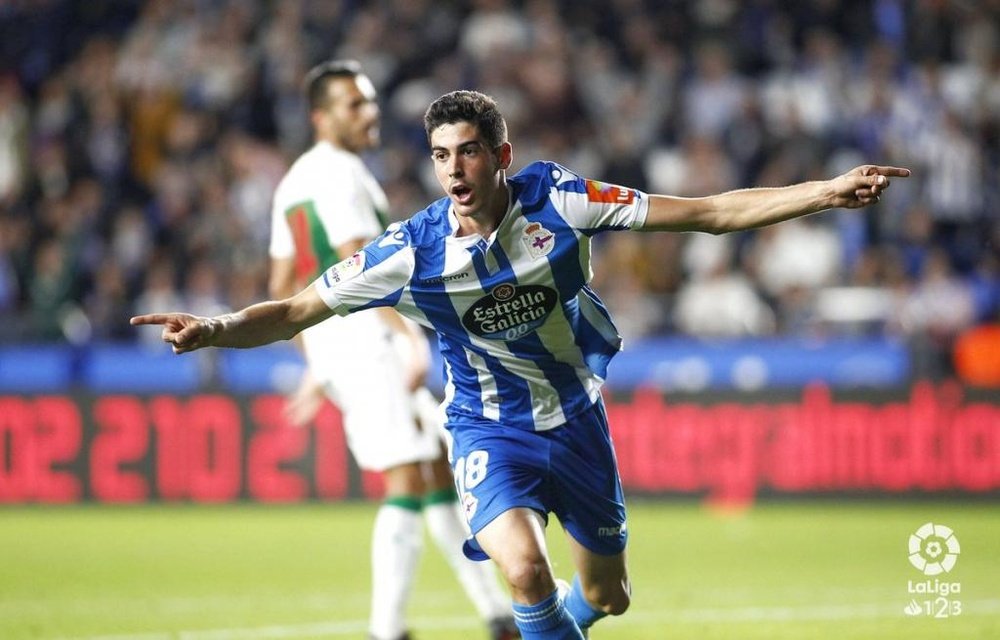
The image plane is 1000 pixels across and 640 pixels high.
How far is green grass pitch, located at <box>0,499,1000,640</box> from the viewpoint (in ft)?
27.6

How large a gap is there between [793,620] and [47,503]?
9139 millimetres

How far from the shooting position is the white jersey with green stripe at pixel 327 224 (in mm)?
7664

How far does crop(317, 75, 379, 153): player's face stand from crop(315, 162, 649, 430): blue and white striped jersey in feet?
6.93

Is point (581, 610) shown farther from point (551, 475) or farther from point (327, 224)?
point (327, 224)

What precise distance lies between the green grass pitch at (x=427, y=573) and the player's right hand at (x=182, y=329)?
3092mm

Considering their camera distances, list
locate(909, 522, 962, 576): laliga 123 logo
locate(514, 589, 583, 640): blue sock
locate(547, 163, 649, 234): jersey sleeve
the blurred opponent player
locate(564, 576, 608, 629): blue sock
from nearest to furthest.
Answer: locate(514, 589, 583, 640): blue sock → locate(547, 163, 649, 234): jersey sleeve → locate(564, 576, 608, 629): blue sock → the blurred opponent player → locate(909, 522, 962, 576): laliga 123 logo

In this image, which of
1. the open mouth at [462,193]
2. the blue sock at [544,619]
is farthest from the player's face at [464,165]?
the blue sock at [544,619]

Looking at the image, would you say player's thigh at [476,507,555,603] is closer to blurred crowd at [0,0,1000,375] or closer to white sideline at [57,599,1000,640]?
white sideline at [57,599,1000,640]

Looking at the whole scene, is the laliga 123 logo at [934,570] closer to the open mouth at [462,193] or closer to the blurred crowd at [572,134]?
the blurred crowd at [572,134]

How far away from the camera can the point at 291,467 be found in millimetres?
15328

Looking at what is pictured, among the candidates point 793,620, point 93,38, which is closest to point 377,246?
point 793,620

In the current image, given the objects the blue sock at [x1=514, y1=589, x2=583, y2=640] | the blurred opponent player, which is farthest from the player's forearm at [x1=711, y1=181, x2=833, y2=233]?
the blurred opponent player

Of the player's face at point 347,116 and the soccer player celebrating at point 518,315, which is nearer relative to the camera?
the soccer player celebrating at point 518,315

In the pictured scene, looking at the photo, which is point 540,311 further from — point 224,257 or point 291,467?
point 224,257
